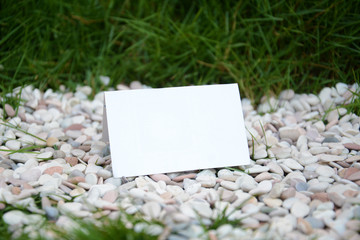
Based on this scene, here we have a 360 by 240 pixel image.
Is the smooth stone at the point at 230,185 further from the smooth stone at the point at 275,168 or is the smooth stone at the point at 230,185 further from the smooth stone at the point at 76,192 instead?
the smooth stone at the point at 76,192

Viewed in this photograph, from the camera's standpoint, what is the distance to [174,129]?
1408 millimetres

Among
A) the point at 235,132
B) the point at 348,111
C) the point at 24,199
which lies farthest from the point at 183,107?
the point at 348,111

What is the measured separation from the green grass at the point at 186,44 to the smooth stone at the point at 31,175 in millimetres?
779

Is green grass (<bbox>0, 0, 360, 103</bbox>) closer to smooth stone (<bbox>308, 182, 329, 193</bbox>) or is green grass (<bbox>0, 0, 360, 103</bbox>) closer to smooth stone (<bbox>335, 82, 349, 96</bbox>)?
smooth stone (<bbox>335, 82, 349, 96</bbox>)

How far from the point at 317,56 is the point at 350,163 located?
80 centimetres

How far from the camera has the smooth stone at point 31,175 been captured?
135 centimetres

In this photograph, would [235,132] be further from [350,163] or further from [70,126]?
[70,126]

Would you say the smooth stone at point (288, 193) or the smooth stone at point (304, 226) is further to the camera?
the smooth stone at point (288, 193)

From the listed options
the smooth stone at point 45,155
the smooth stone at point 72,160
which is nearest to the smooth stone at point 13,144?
the smooth stone at point 45,155

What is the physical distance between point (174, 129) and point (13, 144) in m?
0.62

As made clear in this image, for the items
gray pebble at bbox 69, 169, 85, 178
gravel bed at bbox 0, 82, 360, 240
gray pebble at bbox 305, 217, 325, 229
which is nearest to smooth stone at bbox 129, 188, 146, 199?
gravel bed at bbox 0, 82, 360, 240

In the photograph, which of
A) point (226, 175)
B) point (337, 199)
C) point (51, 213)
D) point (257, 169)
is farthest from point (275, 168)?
point (51, 213)

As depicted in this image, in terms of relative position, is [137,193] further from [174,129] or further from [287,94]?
[287,94]

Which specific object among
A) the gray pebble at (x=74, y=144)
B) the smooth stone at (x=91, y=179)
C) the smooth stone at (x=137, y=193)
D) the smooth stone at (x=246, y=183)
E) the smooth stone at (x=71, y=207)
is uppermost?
the gray pebble at (x=74, y=144)
